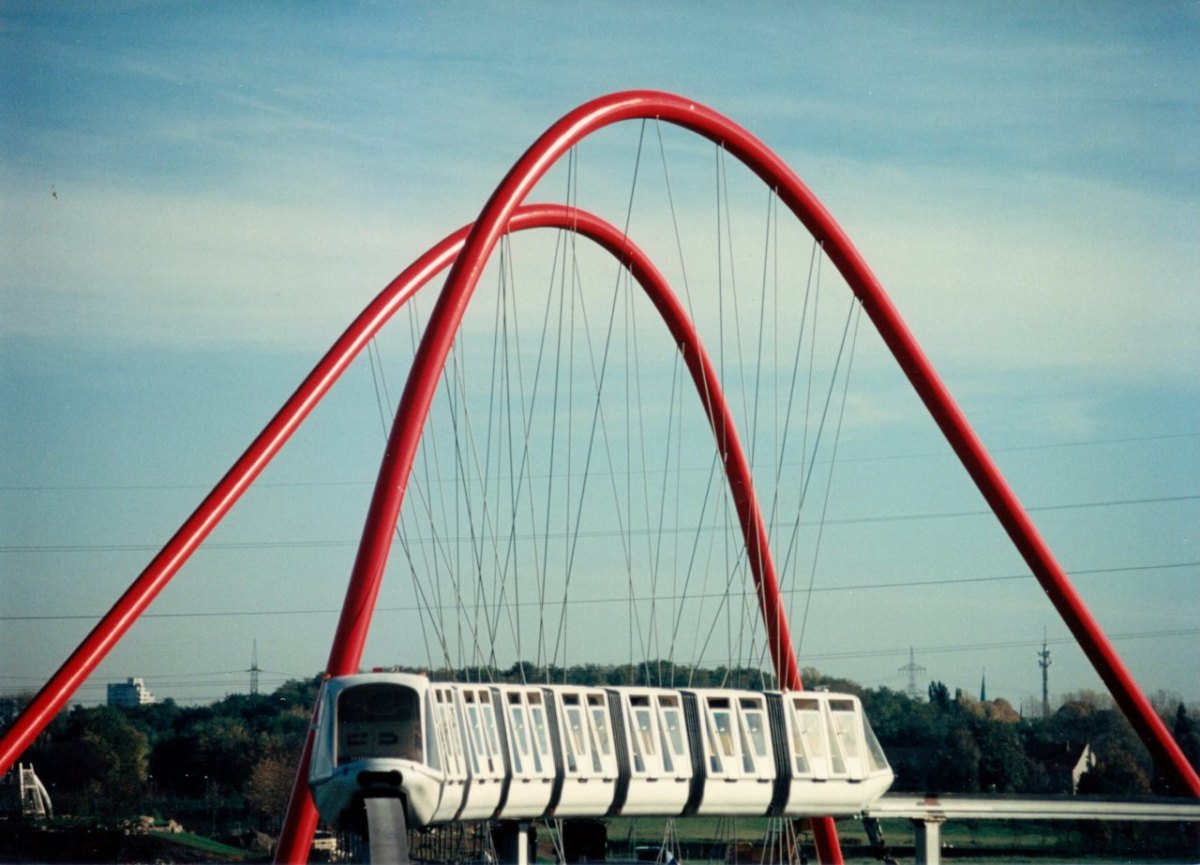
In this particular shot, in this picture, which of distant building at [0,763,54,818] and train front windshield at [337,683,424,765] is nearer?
train front windshield at [337,683,424,765]

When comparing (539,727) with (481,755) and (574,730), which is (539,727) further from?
Result: (481,755)

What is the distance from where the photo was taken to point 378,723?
82.6ft

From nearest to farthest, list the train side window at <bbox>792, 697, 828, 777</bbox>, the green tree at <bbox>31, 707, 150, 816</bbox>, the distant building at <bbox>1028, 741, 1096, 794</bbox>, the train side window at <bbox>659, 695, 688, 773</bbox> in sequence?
the train side window at <bbox>659, 695, 688, 773</bbox> < the train side window at <bbox>792, 697, 828, 777</bbox> < the green tree at <bbox>31, 707, 150, 816</bbox> < the distant building at <bbox>1028, 741, 1096, 794</bbox>

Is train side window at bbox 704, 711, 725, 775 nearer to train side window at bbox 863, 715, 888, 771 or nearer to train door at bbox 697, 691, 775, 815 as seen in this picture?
train door at bbox 697, 691, 775, 815

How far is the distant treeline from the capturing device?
80375mm

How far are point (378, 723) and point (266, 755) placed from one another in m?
59.8

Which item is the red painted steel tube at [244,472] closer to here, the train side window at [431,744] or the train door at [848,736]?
the train door at [848,736]

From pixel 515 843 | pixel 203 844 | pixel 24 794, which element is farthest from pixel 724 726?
pixel 24 794

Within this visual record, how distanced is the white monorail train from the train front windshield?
0.02 metres

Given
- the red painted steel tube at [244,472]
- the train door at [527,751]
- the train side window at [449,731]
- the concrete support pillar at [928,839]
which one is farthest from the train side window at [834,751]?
the red painted steel tube at [244,472]

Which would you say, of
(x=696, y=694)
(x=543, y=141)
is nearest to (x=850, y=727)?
(x=696, y=694)

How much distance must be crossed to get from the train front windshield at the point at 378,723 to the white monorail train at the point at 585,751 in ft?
0.06

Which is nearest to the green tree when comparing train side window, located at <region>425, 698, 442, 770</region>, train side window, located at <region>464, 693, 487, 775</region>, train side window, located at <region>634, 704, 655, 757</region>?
train side window, located at <region>634, 704, 655, 757</region>

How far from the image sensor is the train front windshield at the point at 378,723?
24938mm
